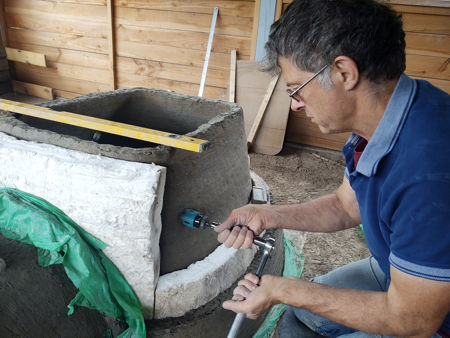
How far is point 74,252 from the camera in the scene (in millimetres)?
1145

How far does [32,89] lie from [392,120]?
6074 mm

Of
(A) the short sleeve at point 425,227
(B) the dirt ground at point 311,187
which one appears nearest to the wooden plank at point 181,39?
(B) the dirt ground at point 311,187

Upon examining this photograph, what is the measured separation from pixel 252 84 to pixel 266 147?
788mm

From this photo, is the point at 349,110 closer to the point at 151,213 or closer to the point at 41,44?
the point at 151,213

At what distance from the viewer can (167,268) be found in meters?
1.38

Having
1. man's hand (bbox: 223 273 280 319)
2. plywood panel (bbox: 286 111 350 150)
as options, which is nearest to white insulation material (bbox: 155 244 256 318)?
man's hand (bbox: 223 273 280 319)

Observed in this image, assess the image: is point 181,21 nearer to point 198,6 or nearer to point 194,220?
point 198,6

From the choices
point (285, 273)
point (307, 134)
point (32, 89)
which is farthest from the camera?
point (32, 89)

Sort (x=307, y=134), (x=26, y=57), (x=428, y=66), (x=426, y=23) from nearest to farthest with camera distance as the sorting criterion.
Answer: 1. (x=426, y=23)
2. (x=428, y=66)
3. (x=307, y=134)
4. (x=26, y=57)

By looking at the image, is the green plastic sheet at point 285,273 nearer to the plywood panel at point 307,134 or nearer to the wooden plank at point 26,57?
the plywood panel at point 307,134

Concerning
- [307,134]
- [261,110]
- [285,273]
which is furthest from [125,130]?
[307,134]

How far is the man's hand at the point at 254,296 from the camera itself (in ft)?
3.55

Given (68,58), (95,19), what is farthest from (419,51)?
(68,58)

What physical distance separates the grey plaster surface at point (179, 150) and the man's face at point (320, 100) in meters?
0.48
